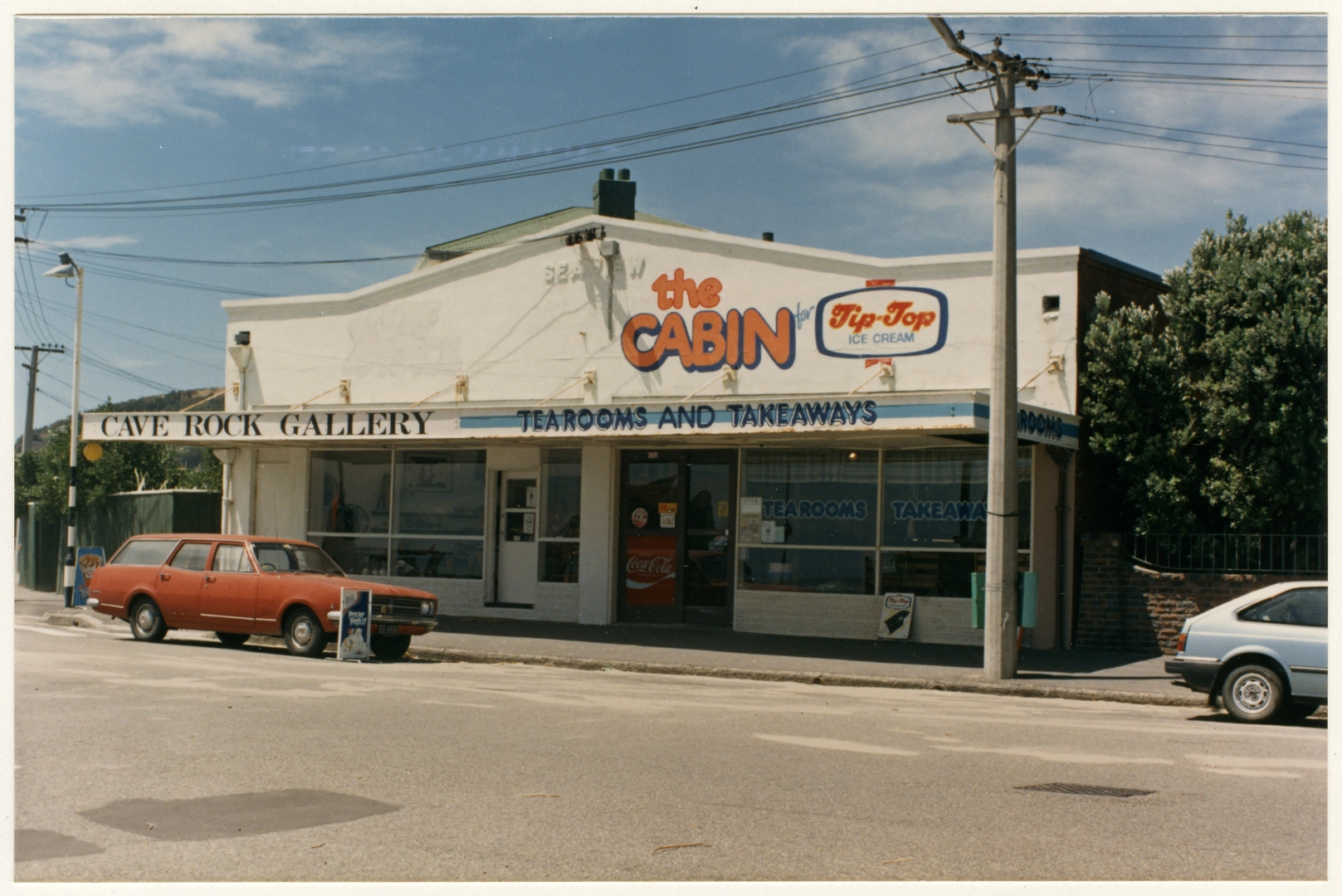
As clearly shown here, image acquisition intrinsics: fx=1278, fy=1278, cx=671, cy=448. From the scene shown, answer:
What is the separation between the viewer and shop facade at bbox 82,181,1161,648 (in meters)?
18.0

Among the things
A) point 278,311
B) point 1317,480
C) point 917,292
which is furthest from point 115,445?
point 1317,480

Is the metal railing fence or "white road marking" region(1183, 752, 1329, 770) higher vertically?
the metal railing fence

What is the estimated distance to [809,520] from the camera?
19656mm

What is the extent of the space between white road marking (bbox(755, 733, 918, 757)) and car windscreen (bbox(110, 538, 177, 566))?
10609 mm

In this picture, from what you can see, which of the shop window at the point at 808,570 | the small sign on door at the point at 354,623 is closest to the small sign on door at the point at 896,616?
the shop window at the point at 808,570

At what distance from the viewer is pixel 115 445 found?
35.1 m

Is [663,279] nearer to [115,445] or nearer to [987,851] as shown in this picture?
[987,851]

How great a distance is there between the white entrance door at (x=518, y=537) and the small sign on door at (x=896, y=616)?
20.4 feet

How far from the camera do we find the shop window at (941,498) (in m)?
18.3

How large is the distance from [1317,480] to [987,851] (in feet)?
42.0

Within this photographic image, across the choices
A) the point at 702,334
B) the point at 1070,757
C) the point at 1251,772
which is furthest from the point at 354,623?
the point at 1251,772

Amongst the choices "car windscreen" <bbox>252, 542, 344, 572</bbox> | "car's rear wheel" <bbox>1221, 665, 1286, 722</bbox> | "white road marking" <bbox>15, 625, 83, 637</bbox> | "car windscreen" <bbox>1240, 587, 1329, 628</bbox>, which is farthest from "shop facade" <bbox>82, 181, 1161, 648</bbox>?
"car's rear wheel" <bbox>1221, 665, 1286, 722</bbox>

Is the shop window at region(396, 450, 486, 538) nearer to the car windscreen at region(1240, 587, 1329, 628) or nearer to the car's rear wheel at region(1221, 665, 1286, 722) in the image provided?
the car's rear wheel at region(1221, 665, 1286, 722)

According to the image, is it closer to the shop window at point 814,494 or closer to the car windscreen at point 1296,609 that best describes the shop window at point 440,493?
the shop window at point 814,494
